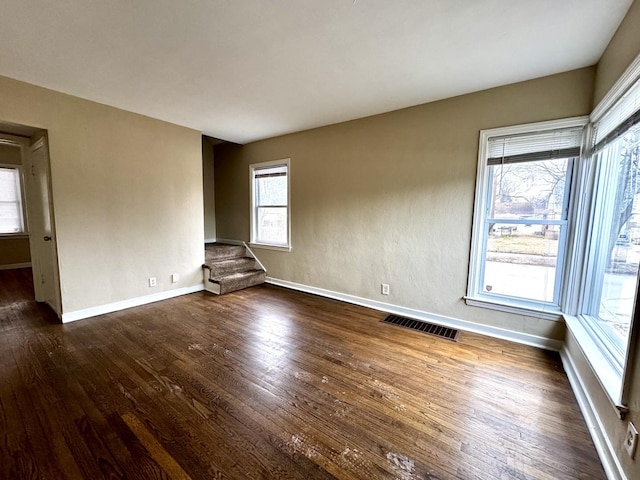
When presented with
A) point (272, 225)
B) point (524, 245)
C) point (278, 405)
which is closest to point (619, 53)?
point (524, 245)

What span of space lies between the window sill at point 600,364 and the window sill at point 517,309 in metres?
0.27

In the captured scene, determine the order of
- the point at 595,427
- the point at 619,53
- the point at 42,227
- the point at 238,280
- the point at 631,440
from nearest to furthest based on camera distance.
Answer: the point at 631,440
the point at 595,427
the point at 619,53
the point at 42,227
the point at 238,280

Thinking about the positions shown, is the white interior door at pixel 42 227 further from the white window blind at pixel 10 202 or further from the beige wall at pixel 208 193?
the white window blind at pixel 10 202

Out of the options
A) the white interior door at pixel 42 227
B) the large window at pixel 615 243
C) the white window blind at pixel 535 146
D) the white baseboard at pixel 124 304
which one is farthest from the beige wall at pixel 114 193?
the large window at pixel 615 243

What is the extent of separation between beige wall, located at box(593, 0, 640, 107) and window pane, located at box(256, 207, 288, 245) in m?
3.86

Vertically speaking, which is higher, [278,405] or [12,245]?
[12,245]

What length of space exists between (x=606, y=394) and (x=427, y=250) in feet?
6.15

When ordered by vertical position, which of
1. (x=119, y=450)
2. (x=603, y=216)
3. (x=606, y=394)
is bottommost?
(x=119, y=450)

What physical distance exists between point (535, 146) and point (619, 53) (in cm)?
84

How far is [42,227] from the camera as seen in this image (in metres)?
3.41

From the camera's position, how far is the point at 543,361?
236cm

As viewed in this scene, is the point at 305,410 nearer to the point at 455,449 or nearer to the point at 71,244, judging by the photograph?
the point at 455,449

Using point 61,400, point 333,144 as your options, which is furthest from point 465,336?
point 61,400

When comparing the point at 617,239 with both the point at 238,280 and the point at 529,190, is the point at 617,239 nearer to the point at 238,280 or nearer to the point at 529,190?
the point at 529,190
